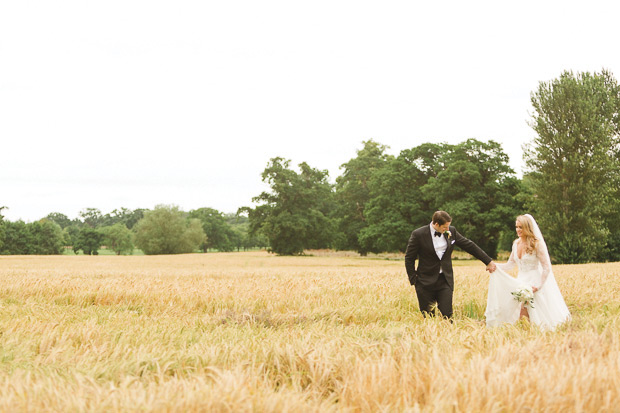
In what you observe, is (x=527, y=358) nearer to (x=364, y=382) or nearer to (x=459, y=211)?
(x=364, y=382)

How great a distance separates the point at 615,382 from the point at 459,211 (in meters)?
42.2

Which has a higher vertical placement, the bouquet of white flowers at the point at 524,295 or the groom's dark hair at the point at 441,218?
the groom's dark hair at the point at 441,218

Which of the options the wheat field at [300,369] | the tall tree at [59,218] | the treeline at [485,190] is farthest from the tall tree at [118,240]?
the wheat field at [300,369]

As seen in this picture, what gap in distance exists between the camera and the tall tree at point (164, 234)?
3393 inches

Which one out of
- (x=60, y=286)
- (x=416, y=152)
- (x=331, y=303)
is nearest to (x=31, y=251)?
(x=416, y=152)

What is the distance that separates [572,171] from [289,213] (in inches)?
1397

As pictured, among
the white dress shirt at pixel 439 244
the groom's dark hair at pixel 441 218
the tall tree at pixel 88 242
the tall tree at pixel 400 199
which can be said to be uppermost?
the tall tree at pixel 400 199

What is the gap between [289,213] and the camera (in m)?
61.2

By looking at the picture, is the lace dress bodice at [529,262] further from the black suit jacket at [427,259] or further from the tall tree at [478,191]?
the tall tree at [478,191]

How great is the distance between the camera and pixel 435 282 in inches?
308

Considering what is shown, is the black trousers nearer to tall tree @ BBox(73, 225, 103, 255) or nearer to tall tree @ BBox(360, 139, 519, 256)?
tall tree @ BBox(360, 139, 519, 256)

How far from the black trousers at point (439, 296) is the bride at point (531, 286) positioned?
75cm

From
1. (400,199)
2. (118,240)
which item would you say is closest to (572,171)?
(400,199)

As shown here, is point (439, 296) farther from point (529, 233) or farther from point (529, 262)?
point (529, 233)
